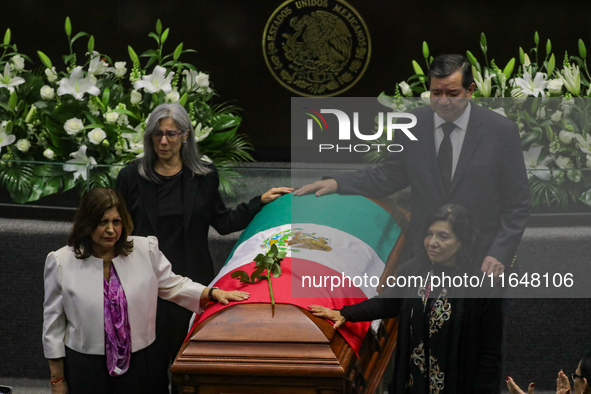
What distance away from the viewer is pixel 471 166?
105 inches

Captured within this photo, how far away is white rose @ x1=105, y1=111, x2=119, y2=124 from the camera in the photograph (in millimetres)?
3979

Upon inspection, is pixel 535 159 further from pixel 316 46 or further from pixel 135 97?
pixel 135 97

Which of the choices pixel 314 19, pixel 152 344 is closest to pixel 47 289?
pixel 152 344

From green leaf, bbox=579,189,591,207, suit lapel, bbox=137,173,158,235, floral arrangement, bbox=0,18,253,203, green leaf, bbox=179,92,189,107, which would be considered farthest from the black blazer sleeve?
green leaf, bbox=579,189,591,207

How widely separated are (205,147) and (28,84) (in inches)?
35.8

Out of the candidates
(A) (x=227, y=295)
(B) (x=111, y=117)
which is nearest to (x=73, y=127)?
(B) (x=111, y=117)

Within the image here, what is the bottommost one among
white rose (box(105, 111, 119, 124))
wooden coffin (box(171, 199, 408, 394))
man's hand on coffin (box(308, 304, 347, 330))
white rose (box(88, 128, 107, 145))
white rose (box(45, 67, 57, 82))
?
wooden coffin (box(171, 199, 408, 394))

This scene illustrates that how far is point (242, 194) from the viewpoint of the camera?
12.0 feet

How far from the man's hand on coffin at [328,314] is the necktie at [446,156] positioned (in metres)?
0.51

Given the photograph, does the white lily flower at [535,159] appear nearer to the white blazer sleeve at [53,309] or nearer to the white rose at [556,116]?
the white rose at [556,116]

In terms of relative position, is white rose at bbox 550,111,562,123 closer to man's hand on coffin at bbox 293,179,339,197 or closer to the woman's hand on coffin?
man's hand on coffin at bbox 293,179,339,197

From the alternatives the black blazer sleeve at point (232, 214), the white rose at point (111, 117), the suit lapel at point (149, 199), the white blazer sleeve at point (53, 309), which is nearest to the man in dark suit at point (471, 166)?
the black blazer sleeve at point (232, 214)

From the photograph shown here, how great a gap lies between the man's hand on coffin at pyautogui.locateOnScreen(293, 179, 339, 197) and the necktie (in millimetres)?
653

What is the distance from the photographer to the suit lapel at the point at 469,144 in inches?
105
